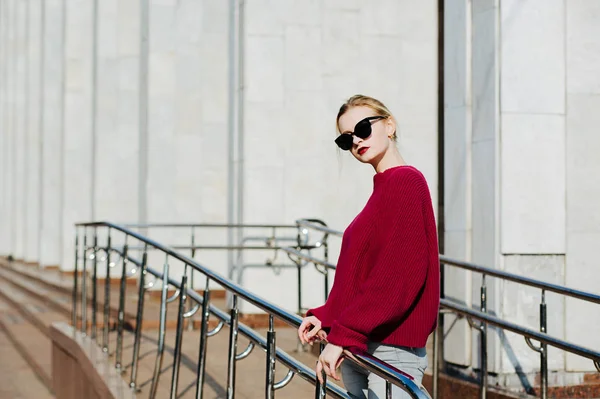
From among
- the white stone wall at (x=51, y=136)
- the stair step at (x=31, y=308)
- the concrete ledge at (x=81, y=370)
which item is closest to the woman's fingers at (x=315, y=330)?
the concrete ledge at (x=81, y=370)

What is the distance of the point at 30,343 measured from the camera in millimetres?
13250

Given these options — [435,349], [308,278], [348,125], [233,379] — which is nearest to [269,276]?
[308,278]

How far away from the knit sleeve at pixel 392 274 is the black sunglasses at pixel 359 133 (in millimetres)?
255

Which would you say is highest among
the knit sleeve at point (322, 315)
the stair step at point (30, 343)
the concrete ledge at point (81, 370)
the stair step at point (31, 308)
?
the knit sleeve at point (322, 315)

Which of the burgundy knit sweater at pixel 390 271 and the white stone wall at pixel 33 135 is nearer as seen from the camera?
the burgundy knit sweater at pixel 390 271

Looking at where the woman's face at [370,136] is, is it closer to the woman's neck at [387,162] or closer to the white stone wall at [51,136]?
the woman's neck at [387,162]

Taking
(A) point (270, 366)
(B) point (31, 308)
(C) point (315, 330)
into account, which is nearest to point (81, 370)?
(A) point (270, 366)

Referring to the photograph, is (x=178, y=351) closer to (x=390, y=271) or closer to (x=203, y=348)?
(x=203, y=348)

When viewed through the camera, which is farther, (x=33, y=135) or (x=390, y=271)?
(x=33, y=135)

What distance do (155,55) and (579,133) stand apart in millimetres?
9525

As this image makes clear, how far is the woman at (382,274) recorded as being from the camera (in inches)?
117

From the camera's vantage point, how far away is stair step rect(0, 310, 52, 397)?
11.7 metres

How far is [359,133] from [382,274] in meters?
0.54

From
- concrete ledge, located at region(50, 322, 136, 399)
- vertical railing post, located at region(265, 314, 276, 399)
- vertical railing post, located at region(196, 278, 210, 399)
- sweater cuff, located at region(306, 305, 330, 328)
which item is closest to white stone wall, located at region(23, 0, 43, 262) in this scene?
concrete ledge, located at region(50, 322, 136, 399)
